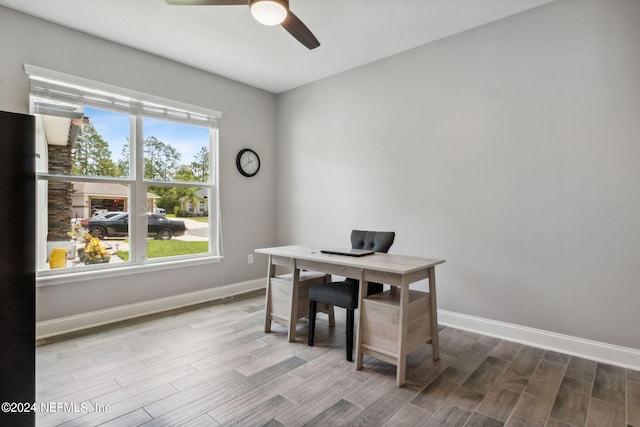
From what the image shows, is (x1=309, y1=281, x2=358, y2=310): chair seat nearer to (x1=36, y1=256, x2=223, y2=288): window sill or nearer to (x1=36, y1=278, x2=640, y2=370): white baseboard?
(x1=36, y1=278, x2=640, y2=370): white baseboard

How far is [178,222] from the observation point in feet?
12.9

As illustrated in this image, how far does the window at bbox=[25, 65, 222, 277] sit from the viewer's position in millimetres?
3043

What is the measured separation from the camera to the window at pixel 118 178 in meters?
3.04

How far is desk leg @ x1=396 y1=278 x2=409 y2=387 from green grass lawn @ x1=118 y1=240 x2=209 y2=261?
9.11 feet

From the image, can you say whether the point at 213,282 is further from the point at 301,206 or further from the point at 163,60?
the point at 163,60

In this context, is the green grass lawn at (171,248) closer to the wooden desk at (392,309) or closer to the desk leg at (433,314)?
the wooden desk at (392,309)

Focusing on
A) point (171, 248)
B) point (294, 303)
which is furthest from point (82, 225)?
point (294, 303)

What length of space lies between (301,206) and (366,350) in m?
2.54

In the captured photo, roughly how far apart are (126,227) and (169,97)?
4.83ft

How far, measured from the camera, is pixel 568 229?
2.65m

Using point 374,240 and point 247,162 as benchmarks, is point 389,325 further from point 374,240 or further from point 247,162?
point 247,162

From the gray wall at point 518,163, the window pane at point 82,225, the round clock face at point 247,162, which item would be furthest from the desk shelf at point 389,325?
the round clock face at point 247,162

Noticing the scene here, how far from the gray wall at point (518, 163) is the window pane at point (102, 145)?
2402 millimetres

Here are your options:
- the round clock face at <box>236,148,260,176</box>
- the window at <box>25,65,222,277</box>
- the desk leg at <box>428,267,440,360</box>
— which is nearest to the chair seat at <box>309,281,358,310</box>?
the desk leg at <box>428,267,440,360</box>
